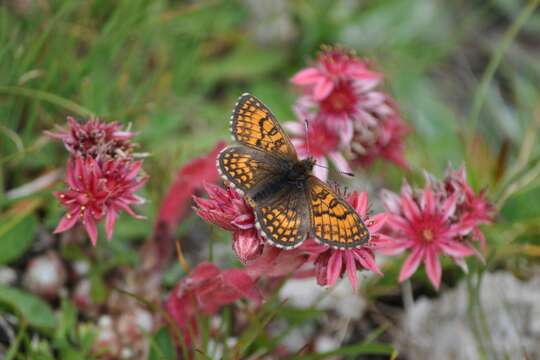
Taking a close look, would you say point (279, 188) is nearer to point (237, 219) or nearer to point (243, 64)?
point (237, 219)

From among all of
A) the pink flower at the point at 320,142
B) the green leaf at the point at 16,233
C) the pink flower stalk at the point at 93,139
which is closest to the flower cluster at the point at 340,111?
the pink flower at the point at 320,142

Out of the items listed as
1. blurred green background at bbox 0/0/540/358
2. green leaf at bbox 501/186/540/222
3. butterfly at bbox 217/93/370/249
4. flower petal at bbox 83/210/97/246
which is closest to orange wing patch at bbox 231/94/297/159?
butterfly at bbox 217/93/370/249

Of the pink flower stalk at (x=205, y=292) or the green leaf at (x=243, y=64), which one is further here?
the green leaf at (x=243, y=64)

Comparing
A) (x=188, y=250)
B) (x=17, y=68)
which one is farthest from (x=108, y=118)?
(x=188, y=250)

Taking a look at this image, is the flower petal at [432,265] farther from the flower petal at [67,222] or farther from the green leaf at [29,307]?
the green leaf at [29,307]

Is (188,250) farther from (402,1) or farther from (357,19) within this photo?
(402,1)

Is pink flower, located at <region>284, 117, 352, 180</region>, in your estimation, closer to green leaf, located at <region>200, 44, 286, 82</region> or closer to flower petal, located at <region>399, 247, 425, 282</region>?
flower petal, located at <region>399, 247, 425, 282</region>

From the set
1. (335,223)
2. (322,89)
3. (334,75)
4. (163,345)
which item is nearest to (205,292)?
(163,345)
